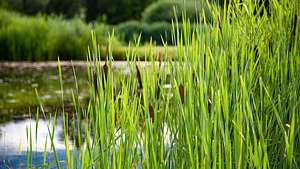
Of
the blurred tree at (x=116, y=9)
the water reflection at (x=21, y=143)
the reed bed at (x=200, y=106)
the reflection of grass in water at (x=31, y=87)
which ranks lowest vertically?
the water reflection at (x=21, y=143)

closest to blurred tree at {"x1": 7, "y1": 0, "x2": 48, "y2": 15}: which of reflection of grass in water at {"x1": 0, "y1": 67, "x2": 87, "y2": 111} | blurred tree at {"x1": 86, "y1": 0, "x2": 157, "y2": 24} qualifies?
blurred tree at {"x1": 86, "y1": 0, "x2": 157, "y2": 24}

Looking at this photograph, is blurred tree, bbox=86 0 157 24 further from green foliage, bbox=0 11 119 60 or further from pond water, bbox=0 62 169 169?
pond water, bbox=0 62 169 169

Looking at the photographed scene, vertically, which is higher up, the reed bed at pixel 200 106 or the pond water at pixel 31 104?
the reed bed at pixel 200 106

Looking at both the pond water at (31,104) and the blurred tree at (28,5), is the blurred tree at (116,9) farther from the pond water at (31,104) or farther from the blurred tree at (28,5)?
the pond water at (31,104)

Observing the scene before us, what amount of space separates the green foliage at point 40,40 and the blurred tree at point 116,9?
991 cm

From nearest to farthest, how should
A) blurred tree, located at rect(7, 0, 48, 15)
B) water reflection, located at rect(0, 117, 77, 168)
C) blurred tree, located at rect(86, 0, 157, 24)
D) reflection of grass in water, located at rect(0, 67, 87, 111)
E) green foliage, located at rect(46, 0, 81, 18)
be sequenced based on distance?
water reflection, located at rect(0, 117, 77, 168), reflection of grass in water, located at rect(0, 67, 87, 111), blurred tree, located at rect(86, 0, 157, 24), blurred tree, located at rect(7, 0, 48, 15), green foliage, located at rect(46, 0, 81, 18)

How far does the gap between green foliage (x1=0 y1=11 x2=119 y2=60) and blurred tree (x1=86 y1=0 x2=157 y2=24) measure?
32.5 feet

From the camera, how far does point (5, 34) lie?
8.41 m

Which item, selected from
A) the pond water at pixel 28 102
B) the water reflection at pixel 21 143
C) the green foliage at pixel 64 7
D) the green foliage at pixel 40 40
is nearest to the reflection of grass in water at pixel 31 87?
the pond water at pixel 28 102

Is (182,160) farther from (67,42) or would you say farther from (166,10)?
(166,10)

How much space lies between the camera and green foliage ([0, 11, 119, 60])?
8281mm

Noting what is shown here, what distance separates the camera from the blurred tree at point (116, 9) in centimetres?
1919

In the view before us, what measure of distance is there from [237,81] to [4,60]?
286 inches

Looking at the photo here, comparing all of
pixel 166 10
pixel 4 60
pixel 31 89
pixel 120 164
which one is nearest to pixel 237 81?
pixel 120 164
